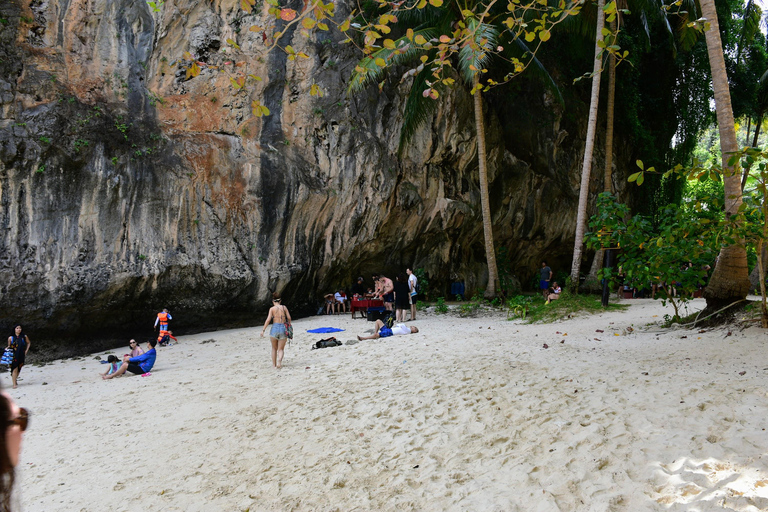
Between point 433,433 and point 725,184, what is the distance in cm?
572

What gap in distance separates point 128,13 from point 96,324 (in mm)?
8280

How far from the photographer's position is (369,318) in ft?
40.0

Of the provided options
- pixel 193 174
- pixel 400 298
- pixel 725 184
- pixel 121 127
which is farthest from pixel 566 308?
pixel 121 127

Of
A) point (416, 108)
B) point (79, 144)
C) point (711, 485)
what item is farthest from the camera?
point (416, 108)

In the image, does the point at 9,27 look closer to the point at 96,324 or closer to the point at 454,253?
the point at 96,324

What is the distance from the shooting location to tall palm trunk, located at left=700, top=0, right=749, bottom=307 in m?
6.91

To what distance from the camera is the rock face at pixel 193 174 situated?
11.1m

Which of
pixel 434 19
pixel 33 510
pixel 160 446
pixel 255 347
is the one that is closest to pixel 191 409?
pixel 160 446

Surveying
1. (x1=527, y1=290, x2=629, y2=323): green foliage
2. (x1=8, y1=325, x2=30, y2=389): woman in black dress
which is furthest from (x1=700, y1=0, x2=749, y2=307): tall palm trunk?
(x1=8, y1=325, x2=30, y2=389): woman in black dress

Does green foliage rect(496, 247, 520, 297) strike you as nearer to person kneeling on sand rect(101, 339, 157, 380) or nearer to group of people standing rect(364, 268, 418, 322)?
group of people standing rect(364, 268, 418, 322)

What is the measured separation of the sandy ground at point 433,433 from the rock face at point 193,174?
4.44 m

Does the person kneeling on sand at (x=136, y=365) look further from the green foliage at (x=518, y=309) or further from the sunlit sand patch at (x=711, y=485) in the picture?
the green foliage at (x=518, y=309)

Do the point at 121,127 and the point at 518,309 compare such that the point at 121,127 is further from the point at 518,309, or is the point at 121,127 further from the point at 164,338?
the point at 518,309

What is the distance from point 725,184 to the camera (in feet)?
23.1
